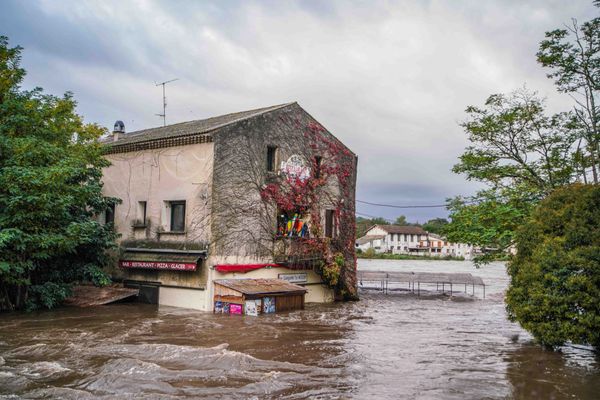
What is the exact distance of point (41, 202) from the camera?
16.8 meters

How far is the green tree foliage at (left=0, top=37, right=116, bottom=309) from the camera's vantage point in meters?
16.5

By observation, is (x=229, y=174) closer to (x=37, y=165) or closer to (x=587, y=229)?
(x=37, y=165)

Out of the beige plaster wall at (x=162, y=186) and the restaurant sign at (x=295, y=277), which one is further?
the restaurant sign at (x=295, y=277)

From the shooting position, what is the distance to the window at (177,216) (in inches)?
840

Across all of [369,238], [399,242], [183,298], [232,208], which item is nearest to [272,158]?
[232,208]

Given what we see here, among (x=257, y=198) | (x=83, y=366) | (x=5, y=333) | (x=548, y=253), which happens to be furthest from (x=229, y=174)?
(x=548, y=253)

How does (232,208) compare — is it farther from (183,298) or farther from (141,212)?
(141,212)

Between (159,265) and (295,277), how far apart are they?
622 centimetres

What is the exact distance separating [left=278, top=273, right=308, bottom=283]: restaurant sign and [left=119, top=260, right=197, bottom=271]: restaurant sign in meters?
4.67

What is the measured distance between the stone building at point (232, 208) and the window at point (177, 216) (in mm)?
44

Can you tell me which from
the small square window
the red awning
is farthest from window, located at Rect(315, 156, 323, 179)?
the red awning

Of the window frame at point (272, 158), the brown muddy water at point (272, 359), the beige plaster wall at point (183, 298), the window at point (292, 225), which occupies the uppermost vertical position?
the window frame at point (272, 158)

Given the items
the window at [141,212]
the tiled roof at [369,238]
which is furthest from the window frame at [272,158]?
the tiled roof at [369,238]

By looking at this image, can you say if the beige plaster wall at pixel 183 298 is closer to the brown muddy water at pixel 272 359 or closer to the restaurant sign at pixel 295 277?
the brown muddy water at pixel 272 359
